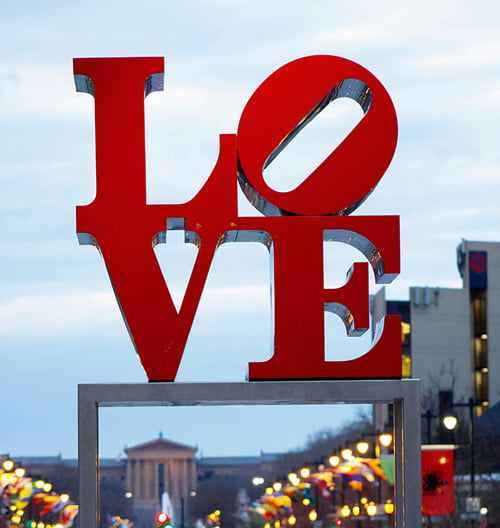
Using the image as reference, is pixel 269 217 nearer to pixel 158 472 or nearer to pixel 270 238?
pixel 270 238

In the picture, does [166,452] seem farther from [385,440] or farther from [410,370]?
[385,440]

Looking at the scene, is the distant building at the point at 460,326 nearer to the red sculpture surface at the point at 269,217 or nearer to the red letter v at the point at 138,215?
the red sculpture surface at the point at 269,217

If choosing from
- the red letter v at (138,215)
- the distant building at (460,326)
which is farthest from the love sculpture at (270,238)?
the distant building at (460,326)

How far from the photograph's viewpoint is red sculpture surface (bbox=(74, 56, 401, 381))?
35.4 ft

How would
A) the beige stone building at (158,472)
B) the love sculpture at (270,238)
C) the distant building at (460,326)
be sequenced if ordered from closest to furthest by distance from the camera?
the love sculpture at (270,238), the distant building at (460,326), the beige stone building at (158,472)

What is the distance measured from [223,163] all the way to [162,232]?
2.89 feet

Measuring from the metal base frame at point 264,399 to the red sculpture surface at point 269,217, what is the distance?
0.12 metres

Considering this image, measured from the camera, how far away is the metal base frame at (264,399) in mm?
10578

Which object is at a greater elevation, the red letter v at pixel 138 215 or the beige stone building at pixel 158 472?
the beige stone building at pixel 158 472

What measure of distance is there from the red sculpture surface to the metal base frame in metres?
0.12

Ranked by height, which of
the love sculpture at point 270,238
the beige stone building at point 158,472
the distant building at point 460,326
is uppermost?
the distant building at point 460,326

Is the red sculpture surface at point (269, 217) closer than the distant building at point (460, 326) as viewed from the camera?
Yes

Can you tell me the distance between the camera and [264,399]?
10.7 meters

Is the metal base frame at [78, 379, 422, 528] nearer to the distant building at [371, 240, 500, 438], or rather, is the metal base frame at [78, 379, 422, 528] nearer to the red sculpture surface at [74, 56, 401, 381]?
the red sculpture surface at [74, 56, 401, 381]
